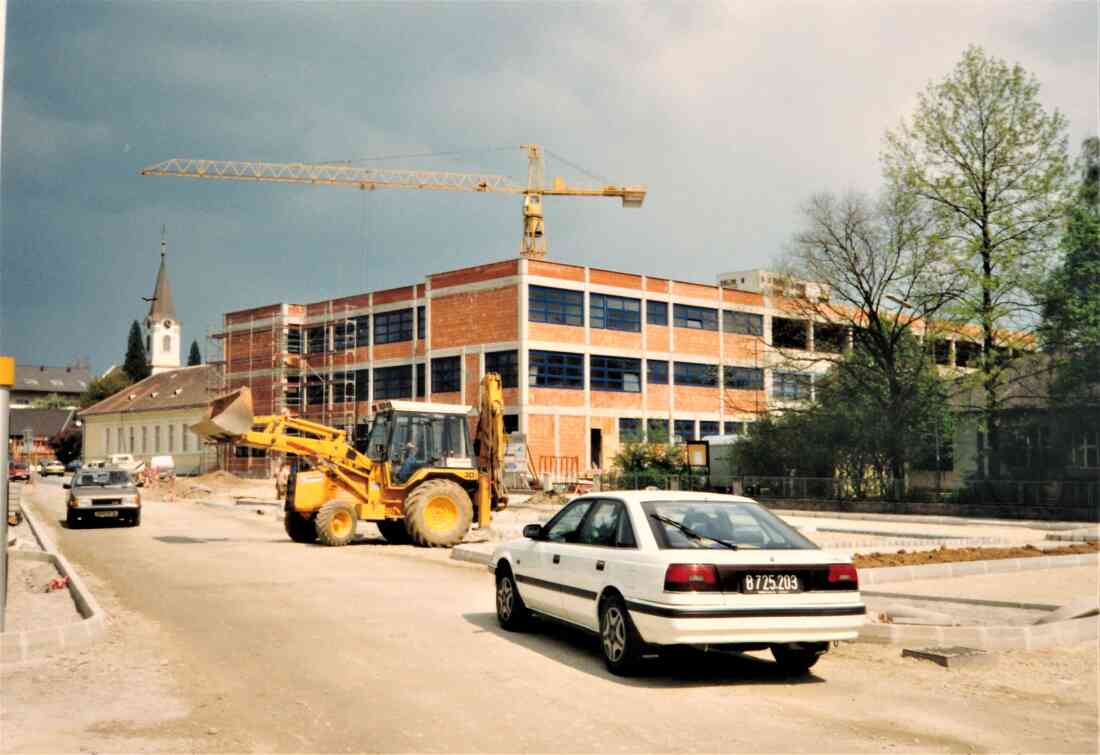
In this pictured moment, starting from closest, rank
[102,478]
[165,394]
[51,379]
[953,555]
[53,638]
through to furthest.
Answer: [53,638]
[953,555]
[102,478]
[165,394]
[51,379]

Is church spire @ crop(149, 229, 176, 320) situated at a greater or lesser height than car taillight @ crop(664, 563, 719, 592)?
greater

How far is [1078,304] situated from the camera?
33438 mm

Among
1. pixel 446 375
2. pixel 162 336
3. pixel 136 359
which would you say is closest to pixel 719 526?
pixel 446 375

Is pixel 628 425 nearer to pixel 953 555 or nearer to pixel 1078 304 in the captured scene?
pixel 1078 304

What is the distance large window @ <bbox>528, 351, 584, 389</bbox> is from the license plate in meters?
49.0

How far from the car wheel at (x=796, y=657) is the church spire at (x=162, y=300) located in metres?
129

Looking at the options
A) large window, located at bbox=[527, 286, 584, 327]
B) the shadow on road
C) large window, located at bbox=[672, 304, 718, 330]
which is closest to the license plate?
the shadow on road

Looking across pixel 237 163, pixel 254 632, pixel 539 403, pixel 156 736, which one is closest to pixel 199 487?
pixel 539 403

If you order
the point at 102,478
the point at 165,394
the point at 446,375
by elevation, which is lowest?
the point at 102,478

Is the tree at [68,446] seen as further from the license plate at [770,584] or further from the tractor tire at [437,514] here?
the license plate at [770,584]

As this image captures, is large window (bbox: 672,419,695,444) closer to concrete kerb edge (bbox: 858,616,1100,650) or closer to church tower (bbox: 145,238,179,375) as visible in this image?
concrete kerb edge (bbox: 858,616,1100,650)

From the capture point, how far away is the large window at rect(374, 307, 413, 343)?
66.1 m

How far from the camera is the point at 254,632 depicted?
10.8 m

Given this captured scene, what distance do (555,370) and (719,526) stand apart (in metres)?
49.7
